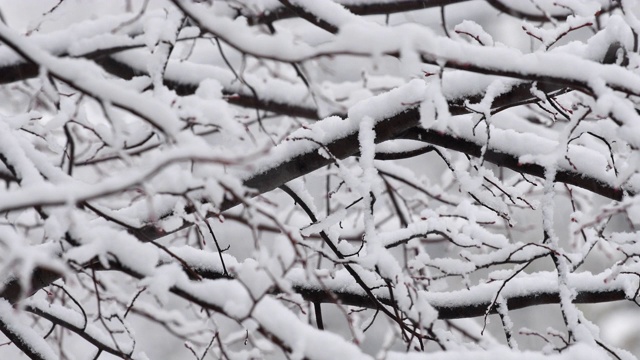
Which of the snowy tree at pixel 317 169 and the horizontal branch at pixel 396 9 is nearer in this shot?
the snowy tree at pixel 317 169

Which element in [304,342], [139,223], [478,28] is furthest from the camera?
[478,28]

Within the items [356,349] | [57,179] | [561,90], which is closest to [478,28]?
[561,90]

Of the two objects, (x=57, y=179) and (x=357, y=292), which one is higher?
(x=57, y=179)

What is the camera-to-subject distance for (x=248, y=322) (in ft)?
4.35

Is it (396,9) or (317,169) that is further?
(396,9)

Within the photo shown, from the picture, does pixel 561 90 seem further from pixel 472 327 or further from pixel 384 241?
pixel 472 327

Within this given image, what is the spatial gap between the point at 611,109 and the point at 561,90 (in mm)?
517

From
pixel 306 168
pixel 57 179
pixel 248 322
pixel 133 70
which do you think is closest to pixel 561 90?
pixel 306 168

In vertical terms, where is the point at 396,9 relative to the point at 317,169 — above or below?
above

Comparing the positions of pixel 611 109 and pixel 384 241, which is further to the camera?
pixel 384 241

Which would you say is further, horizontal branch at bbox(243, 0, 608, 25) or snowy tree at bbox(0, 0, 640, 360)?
horizontal branch at bbox(243, 0, 608, 25)

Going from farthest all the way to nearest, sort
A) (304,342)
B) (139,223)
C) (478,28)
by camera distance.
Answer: (478,28) → (139,223) → (304,342)

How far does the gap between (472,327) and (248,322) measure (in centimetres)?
205

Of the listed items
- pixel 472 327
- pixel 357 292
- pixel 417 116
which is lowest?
pixel 472 327
